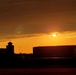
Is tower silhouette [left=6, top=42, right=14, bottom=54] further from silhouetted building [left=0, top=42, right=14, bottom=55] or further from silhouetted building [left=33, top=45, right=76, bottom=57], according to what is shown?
silhouetted building [left=33, top=45, right=76, bottom=57]

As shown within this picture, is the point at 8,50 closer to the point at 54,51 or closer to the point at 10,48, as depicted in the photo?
the point at 10,48

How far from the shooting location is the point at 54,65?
1394 cm

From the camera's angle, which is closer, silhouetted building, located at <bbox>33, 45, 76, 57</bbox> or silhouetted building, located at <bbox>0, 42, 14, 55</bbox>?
silhouetted building, located at <bbox>0, 42, 14, 55</bbox>

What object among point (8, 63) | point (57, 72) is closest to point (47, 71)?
point (57, 72)

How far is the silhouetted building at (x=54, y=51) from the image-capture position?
62.0 feet

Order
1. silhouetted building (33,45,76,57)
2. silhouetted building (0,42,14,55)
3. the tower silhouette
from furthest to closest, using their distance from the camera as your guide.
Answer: silhouetted building (33,45,76,57), the tower silhouette, silhouetted building (0,42,14,55)

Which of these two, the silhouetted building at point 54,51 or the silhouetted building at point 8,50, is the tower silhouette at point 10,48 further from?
the silhouetted building at point 54,51

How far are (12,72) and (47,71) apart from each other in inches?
63.3

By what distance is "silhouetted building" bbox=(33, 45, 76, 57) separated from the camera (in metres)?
18.9

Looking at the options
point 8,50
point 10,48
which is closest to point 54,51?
point 10,48

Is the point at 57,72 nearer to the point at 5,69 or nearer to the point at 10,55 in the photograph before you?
the point at 5,69

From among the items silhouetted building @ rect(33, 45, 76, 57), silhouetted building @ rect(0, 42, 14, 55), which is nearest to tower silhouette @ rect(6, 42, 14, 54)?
silhouetted building @ rect(0, 42, 14, 55)

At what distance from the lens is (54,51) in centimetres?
1970

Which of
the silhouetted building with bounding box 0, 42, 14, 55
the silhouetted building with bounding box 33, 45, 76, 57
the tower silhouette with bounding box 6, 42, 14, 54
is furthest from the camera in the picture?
the silhouetted building with bounding box 33, 45, 76, 57
